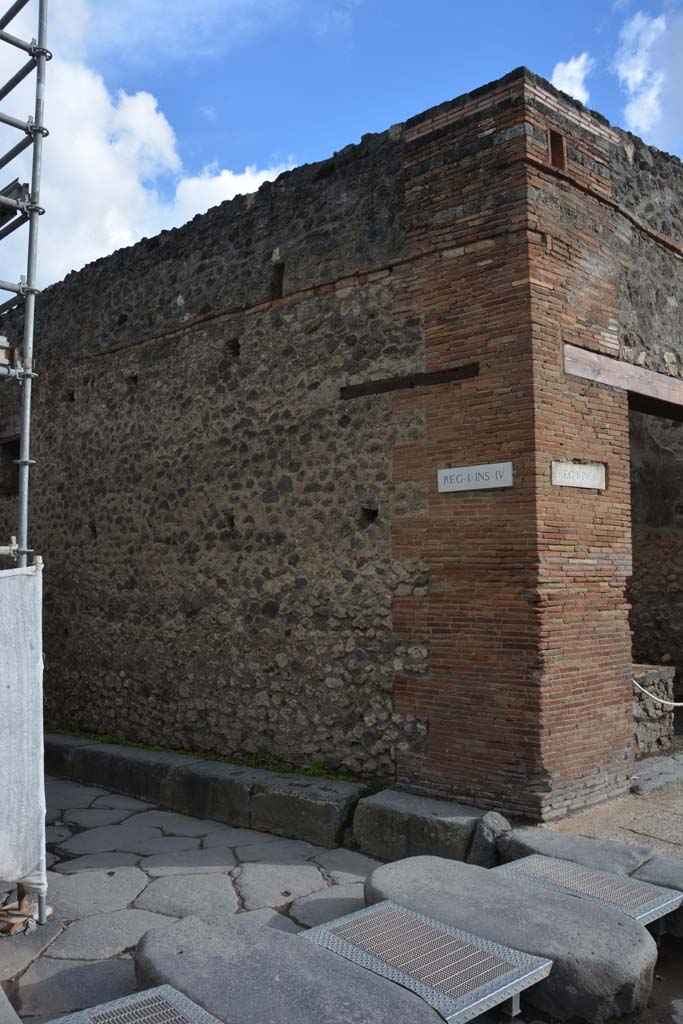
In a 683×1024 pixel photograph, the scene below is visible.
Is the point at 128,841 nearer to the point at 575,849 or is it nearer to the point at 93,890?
the point at 93,890

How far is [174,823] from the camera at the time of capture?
5781 mm

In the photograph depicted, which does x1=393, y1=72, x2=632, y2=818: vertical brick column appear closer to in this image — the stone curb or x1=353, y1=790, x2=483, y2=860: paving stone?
x1=353, y1=790, x2=483, y2=860: paving stone

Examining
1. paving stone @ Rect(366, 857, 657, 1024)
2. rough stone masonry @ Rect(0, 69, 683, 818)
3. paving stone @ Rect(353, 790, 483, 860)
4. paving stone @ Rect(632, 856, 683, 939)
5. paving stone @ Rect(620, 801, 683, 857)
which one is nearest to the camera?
paving stone @ Rect(366, 857, 657, 1024)

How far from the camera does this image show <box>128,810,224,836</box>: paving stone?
5578 mm

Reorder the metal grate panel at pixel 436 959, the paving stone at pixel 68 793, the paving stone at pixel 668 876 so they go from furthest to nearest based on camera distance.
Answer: the paving stone at pixel 68 793, the paving stone at pixel 668 876, the metal grate panel at pixel 436 959

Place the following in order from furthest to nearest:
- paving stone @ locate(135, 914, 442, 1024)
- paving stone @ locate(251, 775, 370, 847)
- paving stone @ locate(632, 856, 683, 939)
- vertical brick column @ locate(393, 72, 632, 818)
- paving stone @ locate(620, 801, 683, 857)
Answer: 1. paving stone @ locate(251, 775, 370, 847)
2. vertical brick column @ locate(393, 72, 632, 818)
3. paving stone @ locate(620, 801, 683, 857)
4. paving stone @ locate(632, 856, 683, 939)
5. paving stone @ locate(135, 914, 442, 1024)

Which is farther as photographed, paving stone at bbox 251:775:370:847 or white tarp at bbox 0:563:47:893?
paving stone at bbox 251:775:370:847

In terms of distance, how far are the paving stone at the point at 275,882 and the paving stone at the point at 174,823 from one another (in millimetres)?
855

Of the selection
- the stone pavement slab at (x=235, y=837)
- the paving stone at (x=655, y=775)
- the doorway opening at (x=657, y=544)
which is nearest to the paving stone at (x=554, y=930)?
the stone pavement slab at (x=235, y=837)

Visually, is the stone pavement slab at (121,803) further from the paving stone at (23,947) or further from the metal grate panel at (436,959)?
the metal grate panel at (436,959)

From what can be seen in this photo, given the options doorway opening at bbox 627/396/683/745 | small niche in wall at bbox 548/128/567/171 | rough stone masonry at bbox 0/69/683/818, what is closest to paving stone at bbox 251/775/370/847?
rough stone masonry at bbox 0/69/683/818

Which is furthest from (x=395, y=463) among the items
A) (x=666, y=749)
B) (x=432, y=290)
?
(x=666, y=749)

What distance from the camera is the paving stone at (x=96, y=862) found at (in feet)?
15.9

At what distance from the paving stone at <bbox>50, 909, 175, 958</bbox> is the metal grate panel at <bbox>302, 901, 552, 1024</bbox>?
85cm
